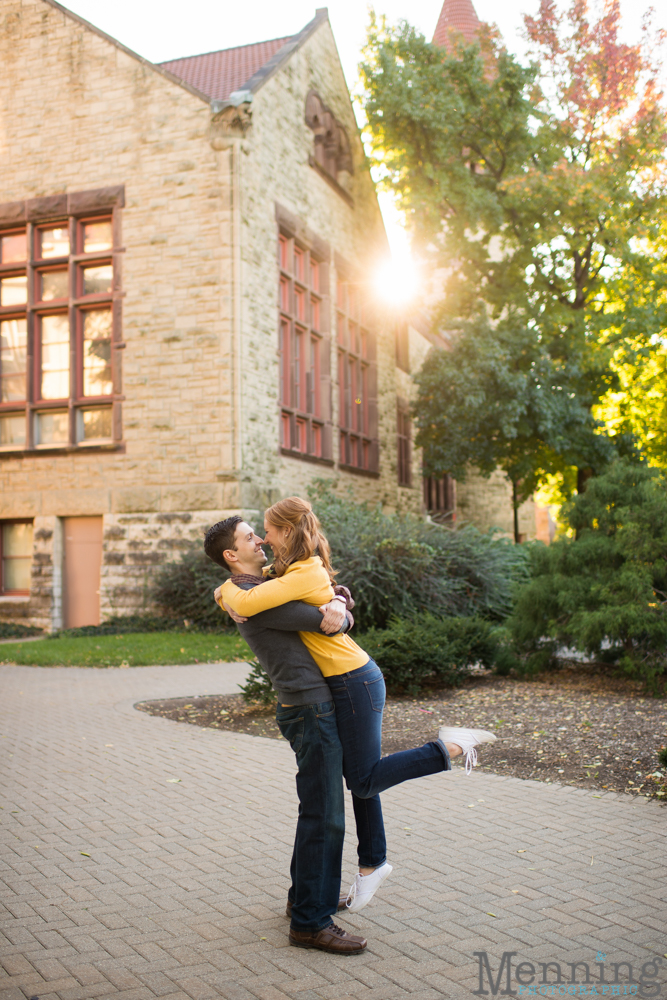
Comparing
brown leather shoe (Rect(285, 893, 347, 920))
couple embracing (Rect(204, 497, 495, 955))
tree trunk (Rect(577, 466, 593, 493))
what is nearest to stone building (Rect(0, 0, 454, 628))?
tree trunk (Rect(577, 466, 593, 493))

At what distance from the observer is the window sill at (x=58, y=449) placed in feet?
52.1

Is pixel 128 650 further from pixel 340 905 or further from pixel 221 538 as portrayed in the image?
pixel 221 538

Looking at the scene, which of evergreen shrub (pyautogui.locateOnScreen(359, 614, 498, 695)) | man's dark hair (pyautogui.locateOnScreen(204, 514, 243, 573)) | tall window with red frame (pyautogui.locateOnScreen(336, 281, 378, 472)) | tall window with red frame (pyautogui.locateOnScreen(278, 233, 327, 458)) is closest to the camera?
man's dark hair (pyautogui.locateOnScreen(204, 514, 243, 573))

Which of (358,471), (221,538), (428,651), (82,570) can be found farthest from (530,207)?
(221,538)

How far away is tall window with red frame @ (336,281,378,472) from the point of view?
818 inches

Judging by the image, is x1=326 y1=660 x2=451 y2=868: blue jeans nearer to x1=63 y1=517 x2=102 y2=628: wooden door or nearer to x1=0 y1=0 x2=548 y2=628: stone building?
x1=0 y1=0 x2=548 y2=628: stone building

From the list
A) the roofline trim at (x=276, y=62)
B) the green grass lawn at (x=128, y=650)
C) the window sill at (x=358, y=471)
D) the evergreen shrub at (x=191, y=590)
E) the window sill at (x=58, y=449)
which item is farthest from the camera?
the window sill at (x=358, y=471)

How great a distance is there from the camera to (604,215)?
1969 cm

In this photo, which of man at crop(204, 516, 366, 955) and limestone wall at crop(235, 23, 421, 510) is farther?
limestone wall at crop(235, 23, 421, 510)

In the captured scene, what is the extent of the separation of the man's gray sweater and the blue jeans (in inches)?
3.5

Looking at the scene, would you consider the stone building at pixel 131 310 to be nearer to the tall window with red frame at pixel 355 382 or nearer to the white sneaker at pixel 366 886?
the tall window with red frame at pixel 355 382

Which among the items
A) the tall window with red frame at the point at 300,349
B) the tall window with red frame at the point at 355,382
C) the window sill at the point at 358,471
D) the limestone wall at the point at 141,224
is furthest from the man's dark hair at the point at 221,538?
the tall window with red frame at the point at 355,382

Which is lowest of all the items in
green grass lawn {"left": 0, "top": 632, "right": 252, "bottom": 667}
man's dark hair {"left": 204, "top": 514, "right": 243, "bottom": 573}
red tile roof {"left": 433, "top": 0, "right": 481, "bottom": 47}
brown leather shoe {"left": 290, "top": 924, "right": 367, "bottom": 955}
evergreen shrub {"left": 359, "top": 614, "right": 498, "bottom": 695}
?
green grass lawn {"left": 0, "top": 632, "right": 252, "bottom": 667}

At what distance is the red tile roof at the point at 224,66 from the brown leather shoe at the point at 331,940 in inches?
707
